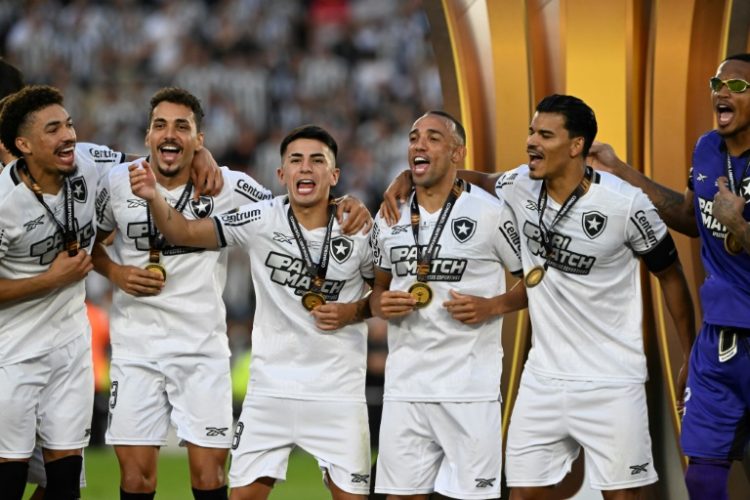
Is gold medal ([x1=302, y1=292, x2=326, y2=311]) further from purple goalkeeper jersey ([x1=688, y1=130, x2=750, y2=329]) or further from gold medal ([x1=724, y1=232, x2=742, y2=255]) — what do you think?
gold medal ([x1=724, y1=232, x2=742, y2=255])

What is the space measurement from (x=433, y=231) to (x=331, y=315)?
613mm

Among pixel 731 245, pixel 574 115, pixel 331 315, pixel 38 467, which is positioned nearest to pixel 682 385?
pixel 731 245

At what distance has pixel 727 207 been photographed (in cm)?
525

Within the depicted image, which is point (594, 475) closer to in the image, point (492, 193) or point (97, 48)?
point (492, 193)

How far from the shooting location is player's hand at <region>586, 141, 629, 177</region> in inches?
238

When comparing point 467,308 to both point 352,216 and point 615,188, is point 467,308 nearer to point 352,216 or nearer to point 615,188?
point 352,216

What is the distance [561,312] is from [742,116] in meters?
1.16

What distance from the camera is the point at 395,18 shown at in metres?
16.7

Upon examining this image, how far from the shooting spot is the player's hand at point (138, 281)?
6074 mm

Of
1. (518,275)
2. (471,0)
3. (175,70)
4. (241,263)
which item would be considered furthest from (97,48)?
(518,275)

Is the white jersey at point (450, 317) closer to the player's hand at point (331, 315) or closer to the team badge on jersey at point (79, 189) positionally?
the player's hand at point (331, 315)

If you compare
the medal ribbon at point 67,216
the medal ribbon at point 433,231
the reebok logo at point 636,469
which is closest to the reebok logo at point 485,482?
the reebok logo at point 636,469

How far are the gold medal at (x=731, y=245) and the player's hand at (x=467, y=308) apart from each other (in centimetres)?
109

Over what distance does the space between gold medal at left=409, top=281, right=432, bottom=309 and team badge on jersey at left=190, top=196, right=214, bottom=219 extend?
1.21 m
